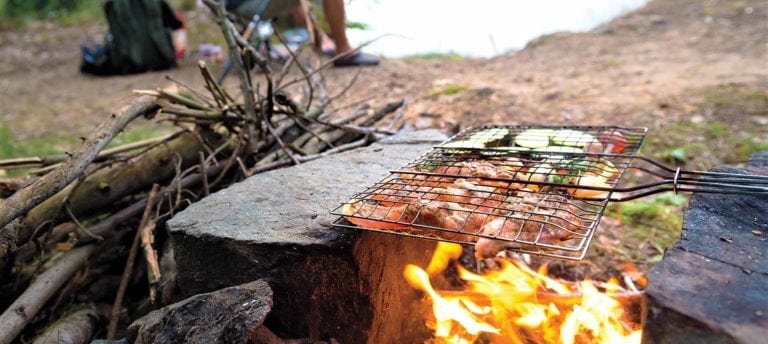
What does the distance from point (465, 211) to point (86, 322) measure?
177cm

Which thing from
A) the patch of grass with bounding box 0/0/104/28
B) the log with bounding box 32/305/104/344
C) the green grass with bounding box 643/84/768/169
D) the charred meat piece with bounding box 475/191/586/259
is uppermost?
the patch of grass with bounding box 0/0/104/28

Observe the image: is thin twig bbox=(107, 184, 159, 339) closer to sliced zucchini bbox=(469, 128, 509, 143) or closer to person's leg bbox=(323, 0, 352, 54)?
sliced zucchini bbox=(469, 128, 509, 143)

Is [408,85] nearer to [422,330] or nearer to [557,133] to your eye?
[557,133]

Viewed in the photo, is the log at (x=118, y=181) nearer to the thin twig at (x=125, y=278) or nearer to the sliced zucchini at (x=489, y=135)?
the thin twig at (x=125, y=278)

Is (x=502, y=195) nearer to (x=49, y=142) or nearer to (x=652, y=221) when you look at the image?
(x=652, y=221)

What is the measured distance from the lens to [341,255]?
5.63 feet

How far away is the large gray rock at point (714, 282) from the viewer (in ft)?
3.59

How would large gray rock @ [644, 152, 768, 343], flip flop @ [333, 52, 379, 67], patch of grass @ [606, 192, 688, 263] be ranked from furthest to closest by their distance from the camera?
flip flop @ [333, 52, 379, 67] < patch of grass @ [606, 192, 688, 263] < large gray rock @ [644, 152, 768, 343]

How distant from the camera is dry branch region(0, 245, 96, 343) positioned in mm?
2035

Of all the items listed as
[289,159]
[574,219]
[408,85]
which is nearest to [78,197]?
[289,159]

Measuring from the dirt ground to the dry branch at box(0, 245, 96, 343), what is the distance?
206cm

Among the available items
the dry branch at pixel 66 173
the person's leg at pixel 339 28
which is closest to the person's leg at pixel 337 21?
the person's leg at pixel 339 28

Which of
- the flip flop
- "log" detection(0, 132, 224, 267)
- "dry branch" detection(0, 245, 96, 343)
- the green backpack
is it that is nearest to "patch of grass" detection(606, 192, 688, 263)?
"log" detection(0, 132, 224, 267)

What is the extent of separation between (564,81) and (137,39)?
6078 mm
